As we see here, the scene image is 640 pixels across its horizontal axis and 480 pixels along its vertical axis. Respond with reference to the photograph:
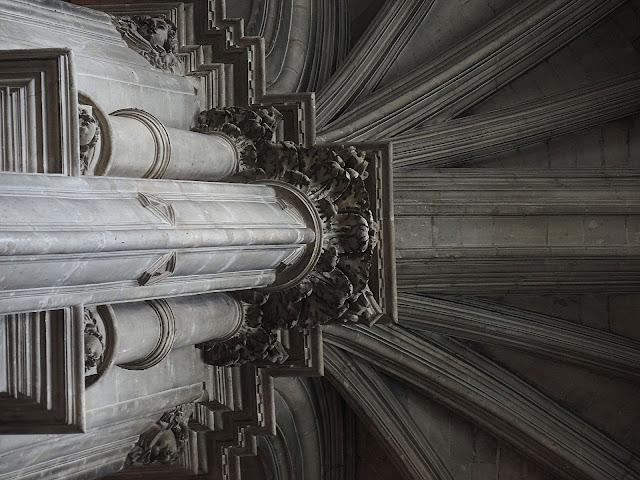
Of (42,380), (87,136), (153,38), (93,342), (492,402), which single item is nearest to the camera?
(42,380)

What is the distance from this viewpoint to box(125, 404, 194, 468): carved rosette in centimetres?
881

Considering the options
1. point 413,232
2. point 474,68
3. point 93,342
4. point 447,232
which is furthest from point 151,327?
point 474,68

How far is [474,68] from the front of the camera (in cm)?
1227

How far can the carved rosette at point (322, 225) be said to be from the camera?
8797 mm

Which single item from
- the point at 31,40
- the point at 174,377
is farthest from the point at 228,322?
the point at 31,40

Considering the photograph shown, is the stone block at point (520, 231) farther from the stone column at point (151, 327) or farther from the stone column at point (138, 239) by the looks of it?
the stone column at point (151, 327)

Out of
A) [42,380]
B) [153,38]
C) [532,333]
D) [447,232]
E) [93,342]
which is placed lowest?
[532,333]

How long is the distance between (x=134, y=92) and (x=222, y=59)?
1488 mm

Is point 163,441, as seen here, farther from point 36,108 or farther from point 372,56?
point 372,56

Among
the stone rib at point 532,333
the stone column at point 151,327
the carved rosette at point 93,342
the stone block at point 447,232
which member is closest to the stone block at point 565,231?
the stone rib at point 532,333

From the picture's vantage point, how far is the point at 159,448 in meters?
8.88

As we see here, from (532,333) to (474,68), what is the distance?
297cm

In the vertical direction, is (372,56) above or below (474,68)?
above

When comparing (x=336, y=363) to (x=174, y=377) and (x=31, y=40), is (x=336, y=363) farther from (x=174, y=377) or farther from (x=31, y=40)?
(x=31, y=40)
